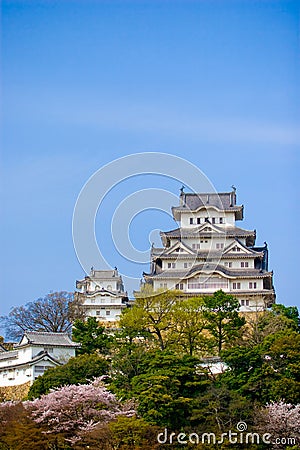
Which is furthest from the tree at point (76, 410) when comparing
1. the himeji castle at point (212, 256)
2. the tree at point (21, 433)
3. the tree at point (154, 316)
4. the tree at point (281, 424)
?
the himeji castle at point (212, 256)

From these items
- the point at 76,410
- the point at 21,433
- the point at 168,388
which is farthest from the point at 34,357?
the point at 21,433

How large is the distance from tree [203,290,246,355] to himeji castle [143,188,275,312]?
7111mm

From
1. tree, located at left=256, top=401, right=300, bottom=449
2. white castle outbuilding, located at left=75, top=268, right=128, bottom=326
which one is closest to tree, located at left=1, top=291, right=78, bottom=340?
white castle outbuilding, located at left=75, top=268, right=128, bottom=326

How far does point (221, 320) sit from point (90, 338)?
4995 mm

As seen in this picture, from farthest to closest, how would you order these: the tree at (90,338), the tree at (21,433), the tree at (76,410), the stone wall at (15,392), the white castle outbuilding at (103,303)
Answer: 1. the white castle outbuilding at (103,303)
2. the tree at (90,338)
3. the stone wall at (15,392)
4. the tree at (76,410)
5. the tree at (21,433)

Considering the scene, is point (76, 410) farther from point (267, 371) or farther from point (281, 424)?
point (267, 371)

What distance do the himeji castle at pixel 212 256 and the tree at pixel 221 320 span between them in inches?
280

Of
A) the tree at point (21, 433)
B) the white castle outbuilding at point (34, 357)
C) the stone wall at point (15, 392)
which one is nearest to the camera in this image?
the tree at point (21, 433)

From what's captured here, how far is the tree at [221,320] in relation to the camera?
88.7 feet

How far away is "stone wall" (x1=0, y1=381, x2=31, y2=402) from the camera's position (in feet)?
88.0

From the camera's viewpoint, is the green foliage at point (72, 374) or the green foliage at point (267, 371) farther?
the green foliage at point (72, 374)

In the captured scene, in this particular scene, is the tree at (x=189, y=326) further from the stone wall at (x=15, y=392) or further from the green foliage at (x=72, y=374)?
the stone wall at (x=15, y=392)

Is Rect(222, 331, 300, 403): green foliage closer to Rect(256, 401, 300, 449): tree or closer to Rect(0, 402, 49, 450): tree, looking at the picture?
Rect(256, 401, 300, 449): tree

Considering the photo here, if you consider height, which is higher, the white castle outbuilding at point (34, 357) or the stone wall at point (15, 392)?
the white castle outbuilding at point (34, 357)
